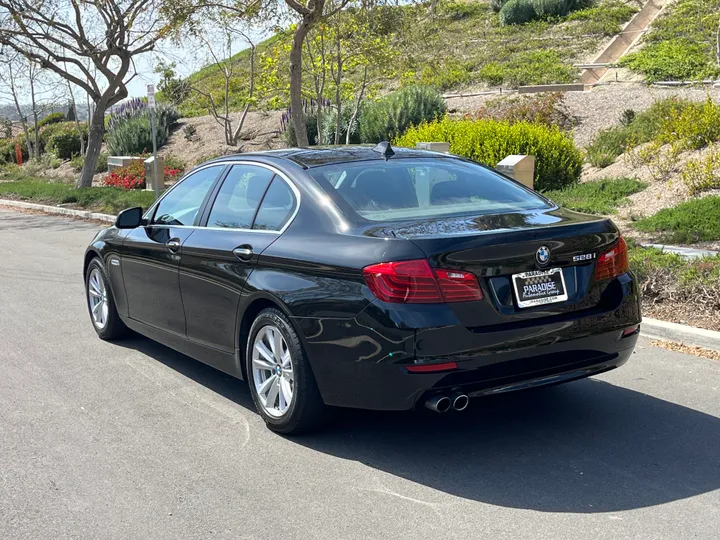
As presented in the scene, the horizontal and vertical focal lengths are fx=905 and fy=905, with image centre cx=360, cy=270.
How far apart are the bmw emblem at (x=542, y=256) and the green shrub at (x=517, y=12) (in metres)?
43.4

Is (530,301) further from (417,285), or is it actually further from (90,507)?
(90,507)

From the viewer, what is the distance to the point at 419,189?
5434 millimetres

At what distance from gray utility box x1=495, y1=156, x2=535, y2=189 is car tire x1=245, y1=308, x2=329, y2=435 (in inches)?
337

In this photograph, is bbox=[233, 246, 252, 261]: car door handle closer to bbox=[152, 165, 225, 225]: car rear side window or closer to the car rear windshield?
the car rear windshield

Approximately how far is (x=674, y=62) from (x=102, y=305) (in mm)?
25370

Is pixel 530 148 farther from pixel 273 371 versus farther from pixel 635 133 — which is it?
pixel 273 371

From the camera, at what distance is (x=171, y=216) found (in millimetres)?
6520

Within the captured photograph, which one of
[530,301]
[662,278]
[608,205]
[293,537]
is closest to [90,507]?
[293,537]

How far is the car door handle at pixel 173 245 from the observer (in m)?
6.05

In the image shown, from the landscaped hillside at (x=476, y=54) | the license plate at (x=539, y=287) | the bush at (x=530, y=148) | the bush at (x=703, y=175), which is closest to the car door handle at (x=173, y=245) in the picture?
the license plate at (x=539, y=287)

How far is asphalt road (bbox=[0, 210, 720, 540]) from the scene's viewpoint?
399 cm

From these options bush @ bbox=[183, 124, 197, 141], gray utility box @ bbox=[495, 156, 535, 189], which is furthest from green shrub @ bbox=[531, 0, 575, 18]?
gray utility box @ bbox=[495, 156, 535, 189]

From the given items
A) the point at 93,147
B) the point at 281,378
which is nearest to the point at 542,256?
the point at 281,378

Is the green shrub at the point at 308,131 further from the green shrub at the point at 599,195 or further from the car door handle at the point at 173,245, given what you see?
the car door handle at the point at 173,245
